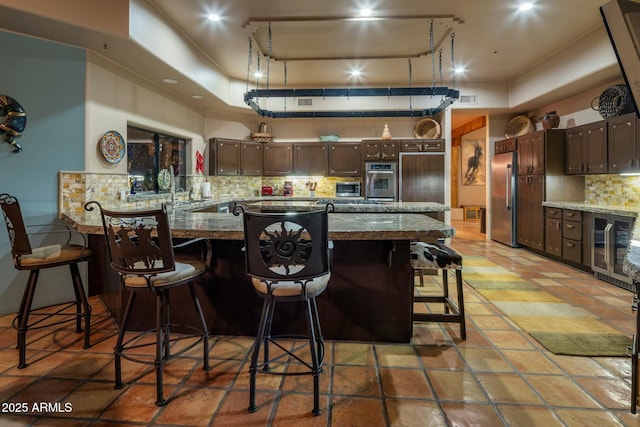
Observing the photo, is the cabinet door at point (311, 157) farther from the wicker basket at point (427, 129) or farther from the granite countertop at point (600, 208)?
the granite countertop at point (600, 208)

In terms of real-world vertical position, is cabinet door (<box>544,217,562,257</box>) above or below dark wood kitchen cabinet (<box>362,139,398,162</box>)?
below

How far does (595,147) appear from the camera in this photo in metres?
4.43

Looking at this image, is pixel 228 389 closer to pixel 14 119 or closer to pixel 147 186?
pixel 14 119

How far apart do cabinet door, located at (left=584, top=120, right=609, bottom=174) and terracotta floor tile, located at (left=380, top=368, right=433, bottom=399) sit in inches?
164

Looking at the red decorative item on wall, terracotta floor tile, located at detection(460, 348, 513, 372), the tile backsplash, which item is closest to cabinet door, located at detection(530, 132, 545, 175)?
the tile backsplash

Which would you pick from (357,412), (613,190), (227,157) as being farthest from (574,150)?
(227,157)

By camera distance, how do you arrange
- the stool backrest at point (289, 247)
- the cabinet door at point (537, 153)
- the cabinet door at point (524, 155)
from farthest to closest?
the cabinet door at point (524, 155) → the cabinet door at point (537, 153) → the stool backrest at point (289, 247)

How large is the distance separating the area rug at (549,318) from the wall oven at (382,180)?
2468mm

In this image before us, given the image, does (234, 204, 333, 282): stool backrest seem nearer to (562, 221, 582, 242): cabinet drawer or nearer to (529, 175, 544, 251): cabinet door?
(562, 221, 582, 242): cabinet drawer

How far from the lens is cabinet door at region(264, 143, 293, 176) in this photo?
6.71m

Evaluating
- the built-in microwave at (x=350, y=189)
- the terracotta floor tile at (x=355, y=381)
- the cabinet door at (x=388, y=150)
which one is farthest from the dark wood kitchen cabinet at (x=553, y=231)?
the terracotta floor tile at (x=355, y=381)

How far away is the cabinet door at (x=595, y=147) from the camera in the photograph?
427cm

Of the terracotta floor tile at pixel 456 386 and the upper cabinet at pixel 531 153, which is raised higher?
the upper cabinet at pixel 531 153

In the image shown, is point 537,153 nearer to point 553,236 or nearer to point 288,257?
point 553,236
